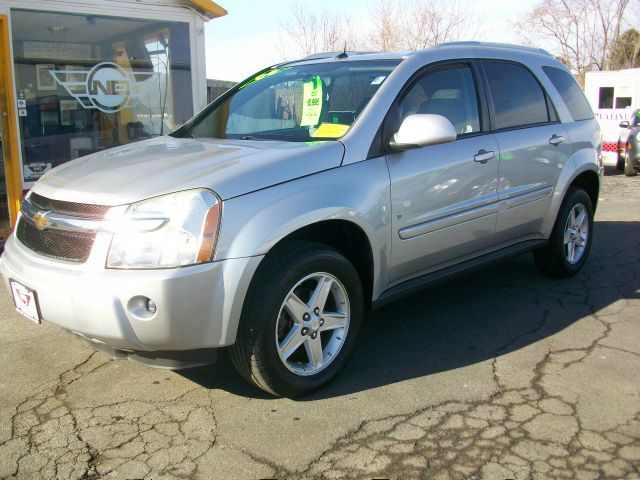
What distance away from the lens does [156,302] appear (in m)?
2.92

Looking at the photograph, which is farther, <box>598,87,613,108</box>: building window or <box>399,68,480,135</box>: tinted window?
<box>598,87,613,108</box>: building window

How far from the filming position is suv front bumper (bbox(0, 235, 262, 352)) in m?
2.92

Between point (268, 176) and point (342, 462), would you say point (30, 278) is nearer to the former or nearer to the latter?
point (268, 176)

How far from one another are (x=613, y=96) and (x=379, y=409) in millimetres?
16123

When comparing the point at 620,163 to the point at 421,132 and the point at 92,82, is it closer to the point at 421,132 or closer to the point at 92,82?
the point at 92,82

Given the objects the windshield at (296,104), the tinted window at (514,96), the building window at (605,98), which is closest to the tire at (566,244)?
the tinted window at (514,96)

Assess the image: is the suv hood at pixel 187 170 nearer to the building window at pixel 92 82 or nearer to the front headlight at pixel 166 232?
the front headlight at pixel 166 232

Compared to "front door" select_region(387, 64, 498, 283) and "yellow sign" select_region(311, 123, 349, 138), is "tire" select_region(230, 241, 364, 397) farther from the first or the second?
"yellow sign" select_region(311, 123, 349, 138)

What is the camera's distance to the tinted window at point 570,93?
534cm

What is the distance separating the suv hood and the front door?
0.55 meters

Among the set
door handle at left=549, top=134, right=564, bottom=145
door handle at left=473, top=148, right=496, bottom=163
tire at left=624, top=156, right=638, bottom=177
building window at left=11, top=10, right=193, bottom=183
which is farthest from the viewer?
tire at left=624, top=156, right=638, bottom=177

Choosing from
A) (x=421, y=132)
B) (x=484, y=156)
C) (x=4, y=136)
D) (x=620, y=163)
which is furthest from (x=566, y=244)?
(x=620, y=163)

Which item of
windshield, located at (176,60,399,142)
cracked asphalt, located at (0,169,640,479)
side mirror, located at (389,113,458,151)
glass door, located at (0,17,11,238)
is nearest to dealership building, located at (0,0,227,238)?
glass door, located at (0,17,11,238)

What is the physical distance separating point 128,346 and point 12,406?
0.93m
